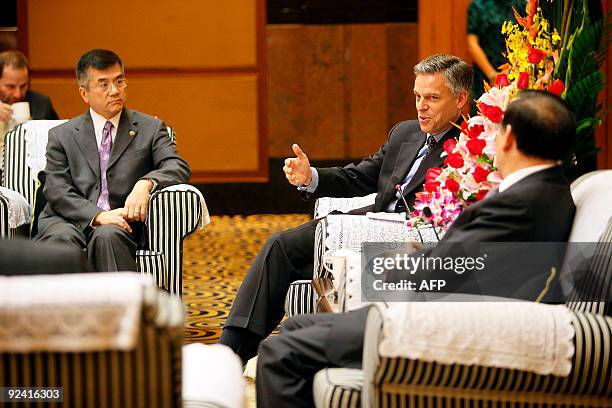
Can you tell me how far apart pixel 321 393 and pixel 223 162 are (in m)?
5.72

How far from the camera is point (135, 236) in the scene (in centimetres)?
437

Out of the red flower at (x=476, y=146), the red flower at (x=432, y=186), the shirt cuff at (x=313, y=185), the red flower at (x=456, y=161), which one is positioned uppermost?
the red flower at (x=476, y=146)

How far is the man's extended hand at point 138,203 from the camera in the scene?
4207 millimetres

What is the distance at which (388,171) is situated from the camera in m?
3.99

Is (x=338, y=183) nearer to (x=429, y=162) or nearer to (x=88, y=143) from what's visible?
(x=429, y=162)

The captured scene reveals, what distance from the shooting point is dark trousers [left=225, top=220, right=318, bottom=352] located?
3717 mm

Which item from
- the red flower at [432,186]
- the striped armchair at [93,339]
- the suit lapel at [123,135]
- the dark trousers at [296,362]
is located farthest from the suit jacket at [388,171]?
the striped armchair at [93,339]

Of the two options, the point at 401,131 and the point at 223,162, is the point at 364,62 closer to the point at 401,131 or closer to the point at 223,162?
the point at 223,162

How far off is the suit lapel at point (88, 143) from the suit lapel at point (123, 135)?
7 centimetres

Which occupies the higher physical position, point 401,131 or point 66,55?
point 66,55

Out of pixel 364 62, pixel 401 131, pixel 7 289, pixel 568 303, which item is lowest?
pixel 568 303

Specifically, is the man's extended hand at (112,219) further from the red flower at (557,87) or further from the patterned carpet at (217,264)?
the red flower at (557,87)

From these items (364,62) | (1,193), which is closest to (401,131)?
(1,193)

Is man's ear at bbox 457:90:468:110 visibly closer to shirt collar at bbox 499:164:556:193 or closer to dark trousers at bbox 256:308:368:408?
shirt collar at bbox 499:164:556:193
